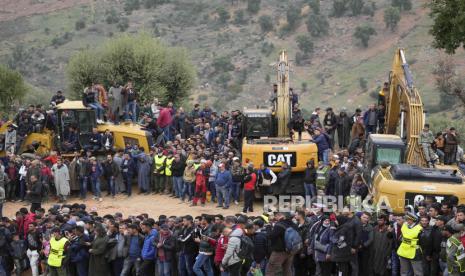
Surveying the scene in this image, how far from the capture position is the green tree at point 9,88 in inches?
1859

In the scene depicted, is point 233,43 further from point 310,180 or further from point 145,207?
point 310,180

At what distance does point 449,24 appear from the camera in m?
29.8

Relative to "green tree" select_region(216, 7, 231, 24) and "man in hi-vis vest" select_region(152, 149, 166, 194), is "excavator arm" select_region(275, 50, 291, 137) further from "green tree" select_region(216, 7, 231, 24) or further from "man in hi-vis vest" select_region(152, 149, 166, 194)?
"green tree" select_region(216, 7, 231, 24)

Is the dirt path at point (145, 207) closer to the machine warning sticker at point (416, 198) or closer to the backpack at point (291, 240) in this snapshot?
the machine warning sticker at point (416, 198)

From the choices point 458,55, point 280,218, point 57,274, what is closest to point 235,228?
point 280,218

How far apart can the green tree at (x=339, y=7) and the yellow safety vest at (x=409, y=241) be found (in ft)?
180

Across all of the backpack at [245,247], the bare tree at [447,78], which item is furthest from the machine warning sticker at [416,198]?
the bare tree at [447,78]

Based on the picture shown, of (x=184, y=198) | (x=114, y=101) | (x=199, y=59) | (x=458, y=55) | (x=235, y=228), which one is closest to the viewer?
(x=235, y=228)

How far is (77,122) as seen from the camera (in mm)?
29938

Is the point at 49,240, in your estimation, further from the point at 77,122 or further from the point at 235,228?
the point at 77,122

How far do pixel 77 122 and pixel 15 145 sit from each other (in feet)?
7.46

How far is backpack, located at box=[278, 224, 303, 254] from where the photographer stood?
1747 centimetres

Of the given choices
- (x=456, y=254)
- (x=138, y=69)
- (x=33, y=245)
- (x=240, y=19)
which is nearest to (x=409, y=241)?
(x=456, y=254)

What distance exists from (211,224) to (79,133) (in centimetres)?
1253
